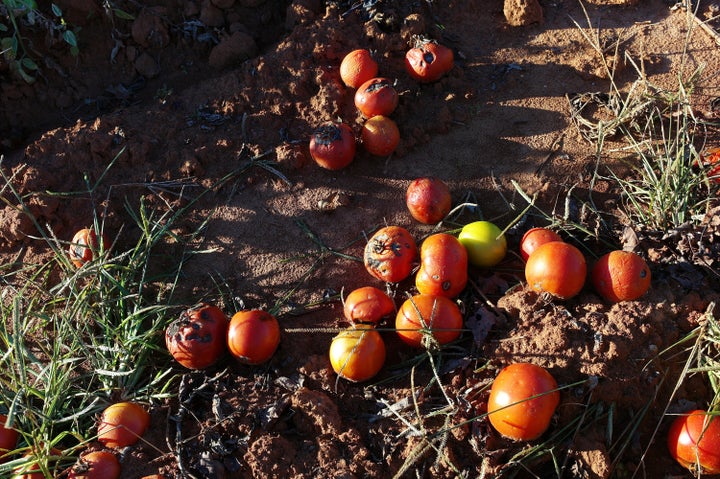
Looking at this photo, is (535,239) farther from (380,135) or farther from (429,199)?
(380,135)

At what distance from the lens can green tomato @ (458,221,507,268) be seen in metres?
3.46

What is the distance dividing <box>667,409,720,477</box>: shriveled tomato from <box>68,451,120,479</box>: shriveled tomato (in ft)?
8.83

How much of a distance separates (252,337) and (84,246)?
132 cm

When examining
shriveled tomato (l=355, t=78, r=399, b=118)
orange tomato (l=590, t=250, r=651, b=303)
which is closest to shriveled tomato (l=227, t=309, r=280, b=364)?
shriveled tomato (l=355, t=78, r=399, b=118)

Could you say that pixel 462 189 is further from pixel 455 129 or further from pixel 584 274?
pixel 584 274

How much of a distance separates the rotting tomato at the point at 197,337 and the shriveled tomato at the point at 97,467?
23.3 inches

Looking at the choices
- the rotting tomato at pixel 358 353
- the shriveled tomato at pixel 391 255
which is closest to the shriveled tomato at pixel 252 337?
the rotting tomato at pixel 358 353

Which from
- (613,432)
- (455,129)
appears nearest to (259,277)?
(455,129)

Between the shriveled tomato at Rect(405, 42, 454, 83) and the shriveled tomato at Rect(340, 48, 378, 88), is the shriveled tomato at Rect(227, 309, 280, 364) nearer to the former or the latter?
the shriveled tomato at Rect(340, 48, 378, 88)

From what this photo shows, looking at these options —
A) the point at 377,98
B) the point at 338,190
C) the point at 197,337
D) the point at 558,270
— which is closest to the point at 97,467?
the point at 197,337

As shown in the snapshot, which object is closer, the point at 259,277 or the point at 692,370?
the point at 692,370

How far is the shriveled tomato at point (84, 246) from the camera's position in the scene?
3.71 metres

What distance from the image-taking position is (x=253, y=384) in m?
3.25

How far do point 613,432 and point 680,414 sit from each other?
1.09ft
